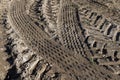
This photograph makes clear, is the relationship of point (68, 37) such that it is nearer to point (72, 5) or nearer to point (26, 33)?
point (26, 33)

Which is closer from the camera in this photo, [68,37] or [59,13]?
[68,37]

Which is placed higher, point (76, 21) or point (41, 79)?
point (76, 21)

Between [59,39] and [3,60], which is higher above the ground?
[59,39]

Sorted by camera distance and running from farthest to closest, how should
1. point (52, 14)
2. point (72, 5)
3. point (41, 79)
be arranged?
1. point (72, 5)
2. point (52, 14)
3. point (41, 79)

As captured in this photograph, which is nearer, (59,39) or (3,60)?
(3,60)

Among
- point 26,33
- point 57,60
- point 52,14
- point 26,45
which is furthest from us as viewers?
point 52,14

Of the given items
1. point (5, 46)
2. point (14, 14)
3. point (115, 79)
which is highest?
point (14, 14)

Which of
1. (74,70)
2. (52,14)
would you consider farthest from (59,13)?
(74,70)
